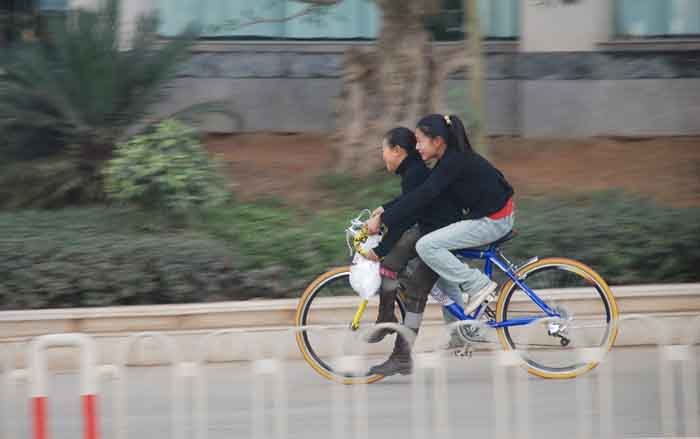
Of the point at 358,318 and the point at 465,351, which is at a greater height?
the point at 358,318

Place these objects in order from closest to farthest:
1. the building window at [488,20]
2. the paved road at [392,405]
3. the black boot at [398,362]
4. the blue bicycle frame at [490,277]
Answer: the paved road at [392,405]
the black boot at [398,362]
the blue bicycle frame at [490,277]
the building window at [488,20]

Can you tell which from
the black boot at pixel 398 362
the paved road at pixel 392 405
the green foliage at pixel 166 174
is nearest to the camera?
the paved road at pixel 392 405

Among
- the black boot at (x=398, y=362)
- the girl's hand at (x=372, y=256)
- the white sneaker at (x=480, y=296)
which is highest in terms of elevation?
the girl's hand at (x=372, y=256)

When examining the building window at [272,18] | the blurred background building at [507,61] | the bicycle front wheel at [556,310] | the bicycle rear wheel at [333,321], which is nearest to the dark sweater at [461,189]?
the bicycle front wheel at [556,310]

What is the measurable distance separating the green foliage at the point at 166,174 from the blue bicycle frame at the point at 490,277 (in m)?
2.57

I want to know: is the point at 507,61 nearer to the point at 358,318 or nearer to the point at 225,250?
the point at 225,250

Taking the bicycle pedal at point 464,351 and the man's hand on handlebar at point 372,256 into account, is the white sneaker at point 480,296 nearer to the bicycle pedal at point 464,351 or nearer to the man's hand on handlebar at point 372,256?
the bicycle pedal at point 464,351

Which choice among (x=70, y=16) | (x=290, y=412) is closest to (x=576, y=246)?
(x=290, y=412)

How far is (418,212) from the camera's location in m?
6.12

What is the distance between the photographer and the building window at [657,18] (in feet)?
40.3

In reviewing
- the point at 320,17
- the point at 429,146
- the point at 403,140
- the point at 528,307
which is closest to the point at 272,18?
the point at 320,17

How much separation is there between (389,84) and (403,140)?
330 cm

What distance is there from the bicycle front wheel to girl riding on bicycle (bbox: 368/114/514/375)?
0.86 ft

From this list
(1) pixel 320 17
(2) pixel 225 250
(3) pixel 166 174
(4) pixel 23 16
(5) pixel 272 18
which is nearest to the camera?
(2) pixel 225 250
